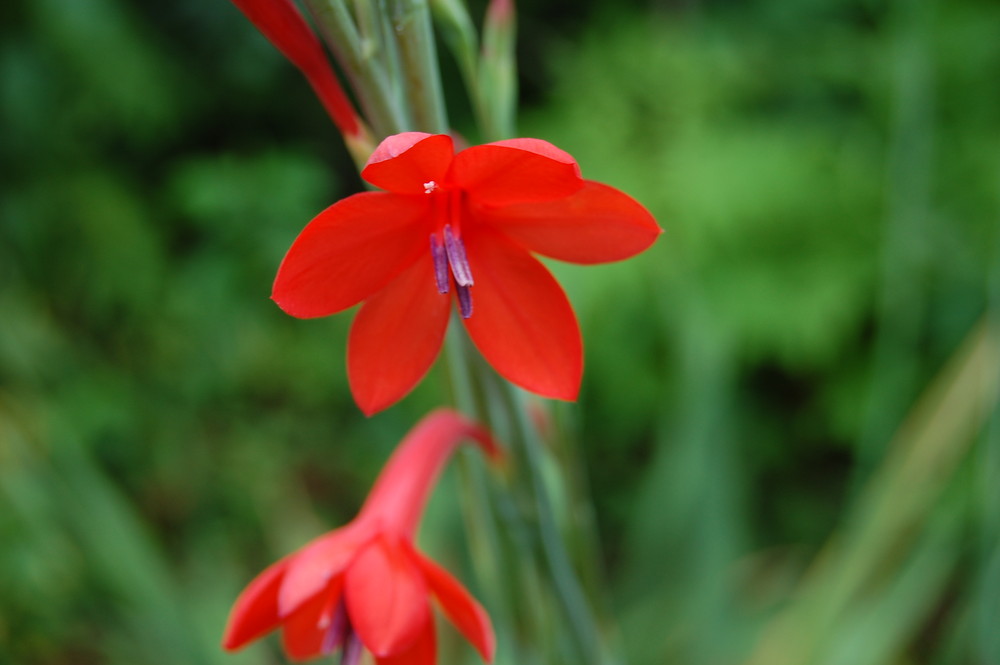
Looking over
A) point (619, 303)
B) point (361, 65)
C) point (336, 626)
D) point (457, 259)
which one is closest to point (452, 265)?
point (457, 259)

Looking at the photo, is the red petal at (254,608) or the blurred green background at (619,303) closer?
the red petal at (254,608)

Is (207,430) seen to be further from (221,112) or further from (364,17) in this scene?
(364,17)

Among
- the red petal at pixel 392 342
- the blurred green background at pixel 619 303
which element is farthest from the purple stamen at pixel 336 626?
the blurred green background at pixel 619 303

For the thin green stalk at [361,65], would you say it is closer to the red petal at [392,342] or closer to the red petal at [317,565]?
the red petal at [392,342]

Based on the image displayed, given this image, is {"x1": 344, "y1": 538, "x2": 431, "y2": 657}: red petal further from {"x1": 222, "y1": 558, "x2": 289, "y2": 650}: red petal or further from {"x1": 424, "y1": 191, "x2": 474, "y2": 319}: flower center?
{"x1": 424, "y1": 191, "x2": 474, "y2": 319}: flower center

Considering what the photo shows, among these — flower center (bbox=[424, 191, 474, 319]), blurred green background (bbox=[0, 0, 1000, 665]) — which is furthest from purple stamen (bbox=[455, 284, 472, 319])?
blurred green background (bbox=[0, 0, 1000, 665])

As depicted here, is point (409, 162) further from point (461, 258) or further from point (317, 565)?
point (317, 565)

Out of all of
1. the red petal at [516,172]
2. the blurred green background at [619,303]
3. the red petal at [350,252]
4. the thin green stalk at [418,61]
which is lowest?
the blurred green background at [619,303]
